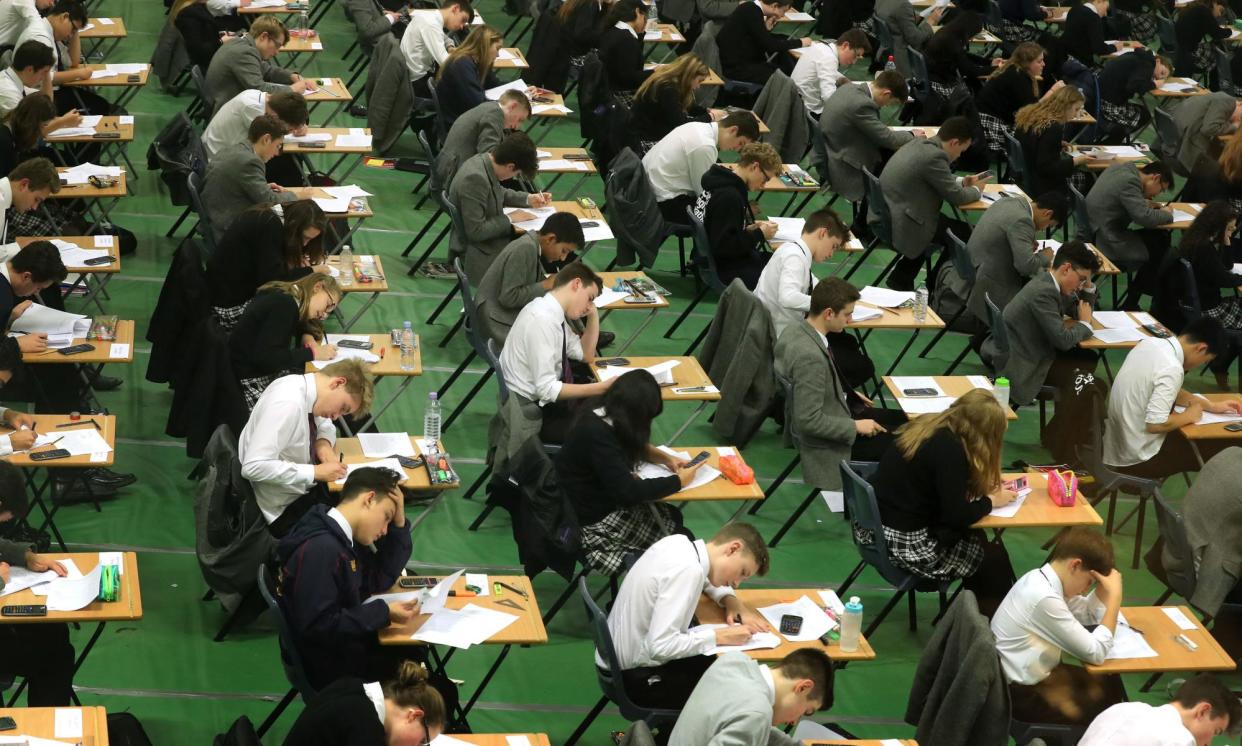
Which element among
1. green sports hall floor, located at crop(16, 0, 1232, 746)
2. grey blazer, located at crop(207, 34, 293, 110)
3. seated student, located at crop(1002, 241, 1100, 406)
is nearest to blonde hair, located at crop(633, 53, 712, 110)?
green sports hall floor, located at crop(16, 0, 1232, 746)

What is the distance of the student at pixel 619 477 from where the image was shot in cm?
646

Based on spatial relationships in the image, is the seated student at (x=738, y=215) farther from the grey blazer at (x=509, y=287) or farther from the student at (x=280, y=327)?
the student at (x=280, y=327)

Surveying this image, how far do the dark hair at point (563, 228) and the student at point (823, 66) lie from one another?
388 centimetres

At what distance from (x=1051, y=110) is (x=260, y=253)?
19.2ft

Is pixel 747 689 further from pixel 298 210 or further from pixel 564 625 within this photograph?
pixel 298 210

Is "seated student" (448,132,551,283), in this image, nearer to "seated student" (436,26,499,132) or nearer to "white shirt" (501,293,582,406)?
"white shirt" (501,293,582,406)

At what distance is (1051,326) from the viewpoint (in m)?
8.54

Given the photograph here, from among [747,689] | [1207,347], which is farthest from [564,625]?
[1207,347]

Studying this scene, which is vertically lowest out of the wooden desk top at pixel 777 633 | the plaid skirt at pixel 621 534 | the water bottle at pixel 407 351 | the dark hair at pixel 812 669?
the plaid skirt at pixel 621 534

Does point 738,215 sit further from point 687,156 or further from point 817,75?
point 817,75

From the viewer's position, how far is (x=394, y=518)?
19.2ft

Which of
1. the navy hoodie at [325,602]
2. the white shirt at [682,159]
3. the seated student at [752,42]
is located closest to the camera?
the navy hoodie at [325,602]

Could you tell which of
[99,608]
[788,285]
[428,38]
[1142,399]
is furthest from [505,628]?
[428,38]

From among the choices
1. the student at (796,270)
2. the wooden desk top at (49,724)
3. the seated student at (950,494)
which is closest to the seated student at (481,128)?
the student at (796,270)
